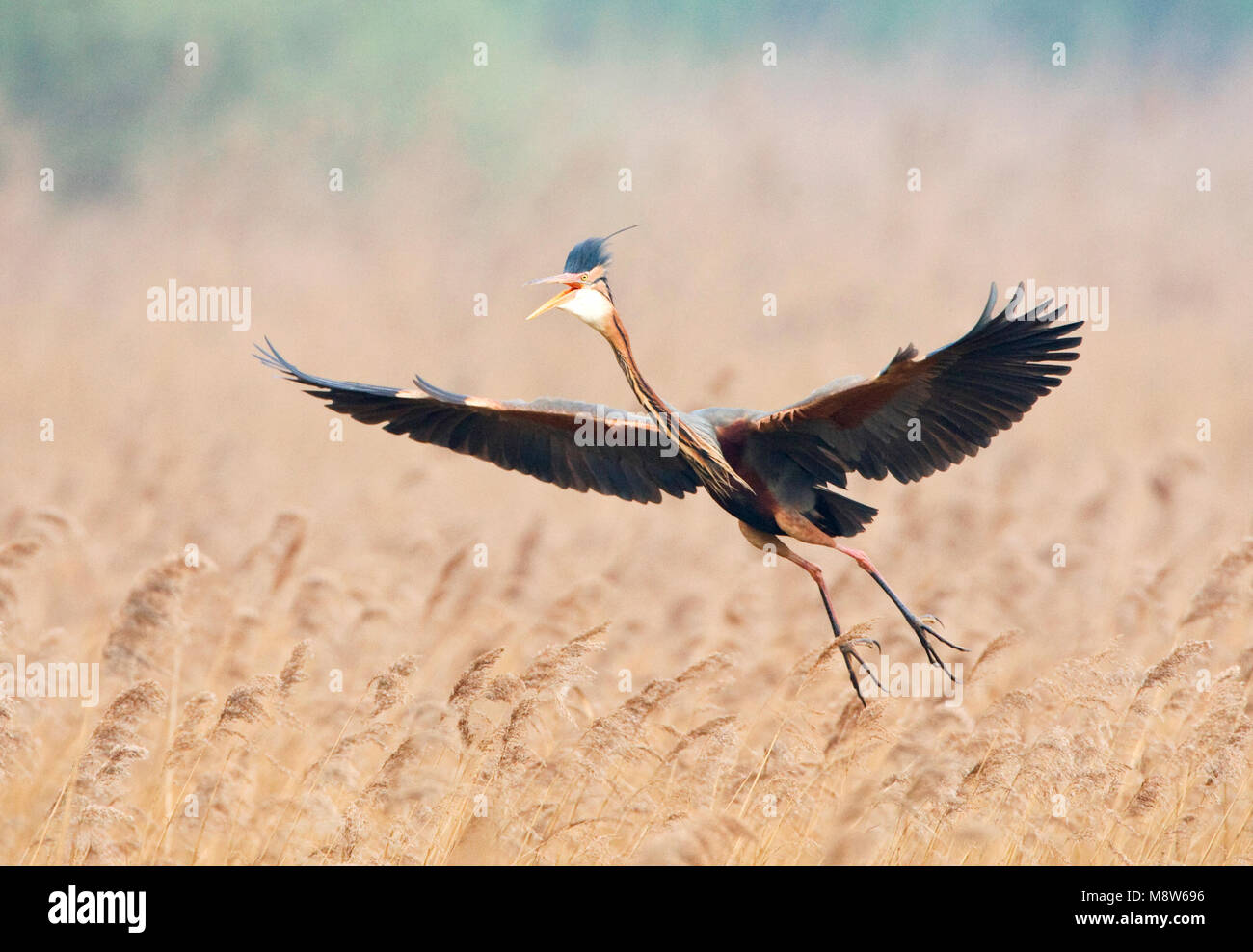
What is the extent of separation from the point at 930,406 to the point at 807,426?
0.53 m

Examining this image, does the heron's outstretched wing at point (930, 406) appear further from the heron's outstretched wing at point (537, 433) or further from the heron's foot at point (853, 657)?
the heron's foot at point (853, 657)

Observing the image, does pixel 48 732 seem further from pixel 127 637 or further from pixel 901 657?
pixel 901 657

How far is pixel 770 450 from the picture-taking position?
5.54 meters

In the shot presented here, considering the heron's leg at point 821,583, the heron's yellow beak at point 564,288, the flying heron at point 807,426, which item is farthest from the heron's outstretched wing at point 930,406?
the heron's yellow beak at point 564,288

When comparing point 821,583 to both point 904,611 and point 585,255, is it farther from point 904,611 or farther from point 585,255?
point 585,255

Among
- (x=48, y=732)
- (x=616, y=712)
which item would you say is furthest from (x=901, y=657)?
(x=48, y=732)

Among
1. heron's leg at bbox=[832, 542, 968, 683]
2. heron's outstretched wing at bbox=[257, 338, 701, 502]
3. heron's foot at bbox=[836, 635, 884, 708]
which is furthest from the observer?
heron's outstretched wing at bbox=[257, 338, 701, 502]

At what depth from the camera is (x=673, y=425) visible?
5348 mm

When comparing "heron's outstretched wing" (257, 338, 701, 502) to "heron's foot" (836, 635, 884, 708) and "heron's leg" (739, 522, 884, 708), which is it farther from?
"heron's foot" (836, 635, 884, 708)

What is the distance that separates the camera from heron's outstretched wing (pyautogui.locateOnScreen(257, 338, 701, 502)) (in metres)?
5.71

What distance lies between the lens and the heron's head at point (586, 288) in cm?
Result: 523

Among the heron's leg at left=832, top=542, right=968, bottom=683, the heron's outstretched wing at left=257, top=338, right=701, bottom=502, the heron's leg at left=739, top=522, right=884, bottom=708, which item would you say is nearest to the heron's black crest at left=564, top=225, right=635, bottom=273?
the heron's outstretched wing at left=257, top=338, right=701, bottom=502

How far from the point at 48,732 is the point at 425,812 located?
8.23 feet

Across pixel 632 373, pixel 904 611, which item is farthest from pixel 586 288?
pixel 904 611
